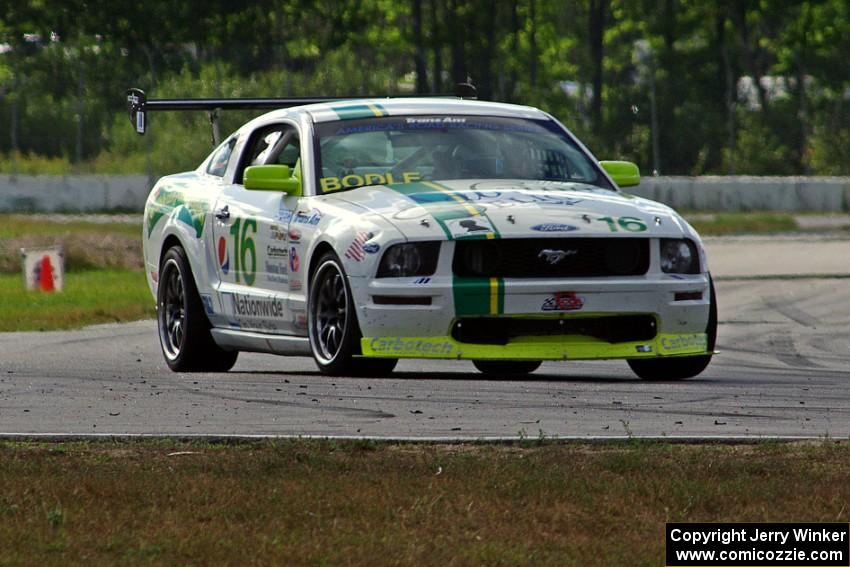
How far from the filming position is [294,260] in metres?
10.6

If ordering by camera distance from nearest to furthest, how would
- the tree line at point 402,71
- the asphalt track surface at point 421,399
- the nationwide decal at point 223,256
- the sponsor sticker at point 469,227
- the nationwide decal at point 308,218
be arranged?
1. the asphalt track surface at point 421,399
2. the sponsor sticker at point 469,227
3. the nationwide decal at point 308,218
4. the nationwide decal at point 223,256
5. the tree line at point 402,71

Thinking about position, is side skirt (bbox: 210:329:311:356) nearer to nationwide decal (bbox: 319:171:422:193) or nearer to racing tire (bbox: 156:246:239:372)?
racing tire (bbox: 156:246:239:372)

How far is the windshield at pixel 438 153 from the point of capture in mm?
10852

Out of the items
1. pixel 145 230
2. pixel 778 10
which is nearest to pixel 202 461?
pixel 145 230

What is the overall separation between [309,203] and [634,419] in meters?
2.75

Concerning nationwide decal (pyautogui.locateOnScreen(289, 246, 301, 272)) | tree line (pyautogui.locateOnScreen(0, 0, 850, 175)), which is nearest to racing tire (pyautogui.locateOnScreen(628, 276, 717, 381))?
nationwide decal (pyautogui.locateOnScreen(289, 246, 301, 272))

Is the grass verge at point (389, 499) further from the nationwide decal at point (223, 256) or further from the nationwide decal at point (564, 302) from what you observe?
the nationwide decal at point (223, 256)

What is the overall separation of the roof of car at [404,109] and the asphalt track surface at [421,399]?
1.55 metres

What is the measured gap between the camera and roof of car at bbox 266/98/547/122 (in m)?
11.3

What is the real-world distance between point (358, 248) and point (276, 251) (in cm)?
114

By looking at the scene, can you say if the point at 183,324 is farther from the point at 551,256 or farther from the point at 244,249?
the point at 551,256

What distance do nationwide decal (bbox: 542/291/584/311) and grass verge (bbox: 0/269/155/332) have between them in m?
8.96

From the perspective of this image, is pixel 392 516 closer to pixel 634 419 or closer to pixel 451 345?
pixel 634 419

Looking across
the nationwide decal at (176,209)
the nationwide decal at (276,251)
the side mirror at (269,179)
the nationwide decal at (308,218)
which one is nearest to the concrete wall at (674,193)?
the nationwide decal at (176,209)
